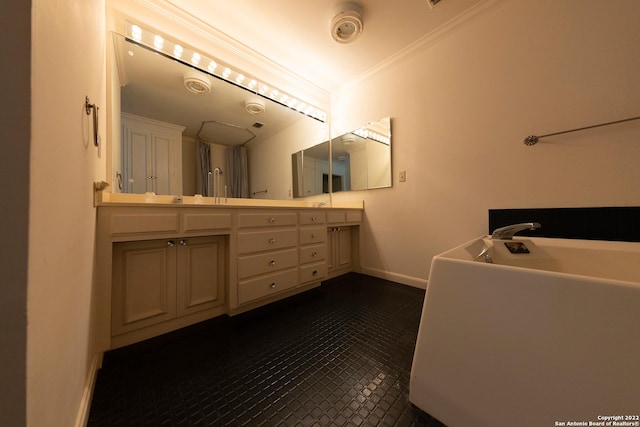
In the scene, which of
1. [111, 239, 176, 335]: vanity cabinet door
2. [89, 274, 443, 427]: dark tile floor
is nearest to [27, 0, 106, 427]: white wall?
[89, 274, 443, 427]: dark tile floor

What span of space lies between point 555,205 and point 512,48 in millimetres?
1166

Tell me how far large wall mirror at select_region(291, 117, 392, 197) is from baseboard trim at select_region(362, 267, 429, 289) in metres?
0.94

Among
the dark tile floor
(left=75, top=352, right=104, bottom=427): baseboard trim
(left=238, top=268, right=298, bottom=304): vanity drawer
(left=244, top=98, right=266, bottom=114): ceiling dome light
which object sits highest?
(left=244, top=98, right=266, bottom=114): ceiling dome light

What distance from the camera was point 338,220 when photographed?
2.19 metres

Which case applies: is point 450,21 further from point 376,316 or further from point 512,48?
point 376,316

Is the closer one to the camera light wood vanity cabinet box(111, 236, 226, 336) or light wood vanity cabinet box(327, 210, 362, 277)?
light wood vanity cabinet box(111, 236, 226, 336)

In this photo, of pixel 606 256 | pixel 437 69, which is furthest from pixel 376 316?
pixel 437 69

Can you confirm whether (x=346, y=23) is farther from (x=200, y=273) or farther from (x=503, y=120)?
(x=200, y=273)

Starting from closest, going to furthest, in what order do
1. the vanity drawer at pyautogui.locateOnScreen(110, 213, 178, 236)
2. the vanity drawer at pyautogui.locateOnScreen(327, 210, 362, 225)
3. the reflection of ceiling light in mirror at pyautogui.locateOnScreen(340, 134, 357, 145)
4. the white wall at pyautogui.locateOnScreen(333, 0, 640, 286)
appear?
the vanity drawer at pyautogui.locateOnScreen(110, 213, 178, 236)
the white wall at pyautogui.locateOnScreen(333, 0, 640, 286)
the vanity drawer at pyautogui.locateOnScreen(327, 210, 362, 225)
the reflection of ceiling light in mirror at pyautogui.locateOnScreen(340, 134, 357, 145)

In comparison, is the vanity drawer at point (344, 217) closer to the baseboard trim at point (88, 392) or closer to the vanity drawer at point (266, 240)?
the vanity drawer at point (266, 240)

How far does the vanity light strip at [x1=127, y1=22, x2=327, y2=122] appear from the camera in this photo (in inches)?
59.1

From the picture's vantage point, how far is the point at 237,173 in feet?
6.41

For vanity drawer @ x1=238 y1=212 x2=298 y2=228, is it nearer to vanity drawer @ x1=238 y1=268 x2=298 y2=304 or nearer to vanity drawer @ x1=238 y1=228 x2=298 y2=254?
vanity drawer @ x1=238 y1=228 x2=298 y2=254

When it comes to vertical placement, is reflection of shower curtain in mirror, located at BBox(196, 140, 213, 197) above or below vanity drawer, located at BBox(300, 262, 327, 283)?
above
